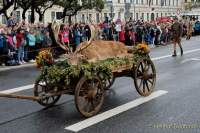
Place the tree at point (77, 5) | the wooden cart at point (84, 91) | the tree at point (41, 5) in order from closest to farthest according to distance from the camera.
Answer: the wooden cart at point (84, 91), the tree at point (41, 5), the tree at point (77, 5)

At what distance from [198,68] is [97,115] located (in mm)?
7589

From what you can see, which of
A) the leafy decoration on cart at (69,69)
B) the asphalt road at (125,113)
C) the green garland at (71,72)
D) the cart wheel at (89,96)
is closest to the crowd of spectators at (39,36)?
the asphalt road at (125,113)

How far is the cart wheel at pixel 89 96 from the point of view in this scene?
7.92 meters

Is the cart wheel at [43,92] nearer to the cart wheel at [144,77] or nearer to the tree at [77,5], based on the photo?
the cart wheel at [144,77]

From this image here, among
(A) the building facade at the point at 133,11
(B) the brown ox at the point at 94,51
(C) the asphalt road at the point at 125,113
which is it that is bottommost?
(C) the asphalt road at the point at 125,113

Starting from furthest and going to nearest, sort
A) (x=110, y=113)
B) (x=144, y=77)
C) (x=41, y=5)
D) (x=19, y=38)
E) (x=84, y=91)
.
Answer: (x=41, y=5), (x=19, y=38), (x=144, y=77), (x=110, y=113), (x=84, y=91)

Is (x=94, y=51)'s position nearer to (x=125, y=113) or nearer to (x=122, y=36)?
(x=125, y=113)

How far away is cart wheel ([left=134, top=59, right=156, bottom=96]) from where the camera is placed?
378 inches

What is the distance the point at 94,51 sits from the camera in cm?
877

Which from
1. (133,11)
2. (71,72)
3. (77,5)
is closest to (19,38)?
(71,72)

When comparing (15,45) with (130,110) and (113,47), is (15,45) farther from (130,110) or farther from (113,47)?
(130,110)

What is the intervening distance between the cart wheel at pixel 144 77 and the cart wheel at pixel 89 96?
1350 millimetres

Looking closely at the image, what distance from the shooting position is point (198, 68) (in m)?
15.0

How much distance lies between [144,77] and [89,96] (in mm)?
2074
